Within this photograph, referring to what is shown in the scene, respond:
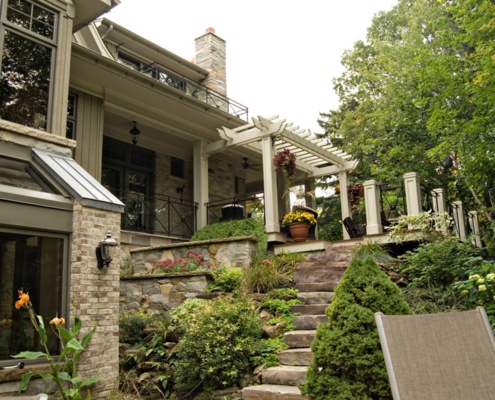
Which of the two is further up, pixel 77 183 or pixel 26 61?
pixel 26 61

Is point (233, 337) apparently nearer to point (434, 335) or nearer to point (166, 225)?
point (434, 335)

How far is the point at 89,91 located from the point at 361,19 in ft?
45.9

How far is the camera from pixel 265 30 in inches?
514

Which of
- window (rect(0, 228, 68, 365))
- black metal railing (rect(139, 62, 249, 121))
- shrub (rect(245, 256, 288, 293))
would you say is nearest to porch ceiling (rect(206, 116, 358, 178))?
black metal railing (rect(139, 62, 249, 121))

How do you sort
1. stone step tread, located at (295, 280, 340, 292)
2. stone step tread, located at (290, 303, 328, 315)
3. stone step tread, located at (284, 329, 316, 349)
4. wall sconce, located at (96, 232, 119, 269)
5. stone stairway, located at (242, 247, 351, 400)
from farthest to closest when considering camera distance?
1. stone step tread, located at (295, 280, 340, 292)
2. stone step tread, located at (290, 303, 328, 315)
3. wall sconce, located at (96, 232, 119, 269)
4. stone step tread, located at (284, 329, 316, 349)
5. stone stairway, located at (242, 247, 351, 400)

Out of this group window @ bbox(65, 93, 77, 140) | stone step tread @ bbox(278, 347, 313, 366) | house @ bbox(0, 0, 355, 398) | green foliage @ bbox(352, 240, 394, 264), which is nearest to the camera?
stone step tread @ bbox(278, 347, 313, 366)

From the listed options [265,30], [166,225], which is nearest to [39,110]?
[166,225]

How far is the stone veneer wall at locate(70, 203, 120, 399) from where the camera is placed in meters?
5.29

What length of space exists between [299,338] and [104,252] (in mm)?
2441

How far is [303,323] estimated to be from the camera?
5.78 metres

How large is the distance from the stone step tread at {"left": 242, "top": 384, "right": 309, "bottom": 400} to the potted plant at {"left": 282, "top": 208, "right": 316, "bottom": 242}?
4.90 meters

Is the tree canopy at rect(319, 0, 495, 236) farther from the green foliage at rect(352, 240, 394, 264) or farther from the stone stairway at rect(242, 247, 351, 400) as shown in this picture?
the stone stairway at rect(242, 247, 351, 400)

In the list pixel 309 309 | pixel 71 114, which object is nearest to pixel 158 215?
pixel 71 114

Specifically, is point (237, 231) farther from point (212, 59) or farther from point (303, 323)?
point (212, 59)
